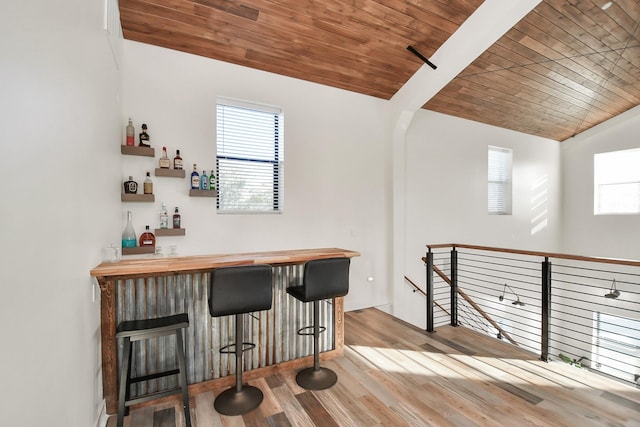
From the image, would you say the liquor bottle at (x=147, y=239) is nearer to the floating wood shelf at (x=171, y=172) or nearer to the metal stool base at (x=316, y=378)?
the floating wood shelf at (x=171, y=172)

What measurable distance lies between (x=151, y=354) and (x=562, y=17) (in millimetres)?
5340

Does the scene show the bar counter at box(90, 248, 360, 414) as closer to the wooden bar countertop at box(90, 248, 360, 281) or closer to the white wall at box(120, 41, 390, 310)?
the wooden bar countertop at box(90, 248, 360, 281)

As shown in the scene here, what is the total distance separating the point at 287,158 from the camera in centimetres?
375

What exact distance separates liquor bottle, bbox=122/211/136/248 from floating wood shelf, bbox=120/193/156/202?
14 cm

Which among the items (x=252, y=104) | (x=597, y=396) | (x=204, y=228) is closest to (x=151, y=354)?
(x=204, y=228)

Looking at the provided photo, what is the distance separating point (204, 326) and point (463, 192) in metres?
4.88

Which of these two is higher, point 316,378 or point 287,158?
point 287,158

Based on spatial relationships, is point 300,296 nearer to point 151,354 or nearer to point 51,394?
point 151,354

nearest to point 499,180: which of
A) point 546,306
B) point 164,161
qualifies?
point 546,306

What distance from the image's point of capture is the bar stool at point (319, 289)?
236 cm

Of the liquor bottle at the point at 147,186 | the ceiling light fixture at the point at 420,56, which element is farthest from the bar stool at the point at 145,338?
the ceiling light fixture at the point at 420,56

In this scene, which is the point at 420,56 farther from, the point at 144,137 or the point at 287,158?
the point at 144,137

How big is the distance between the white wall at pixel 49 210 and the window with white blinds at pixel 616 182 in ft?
28.4

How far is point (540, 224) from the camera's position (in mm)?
6602
